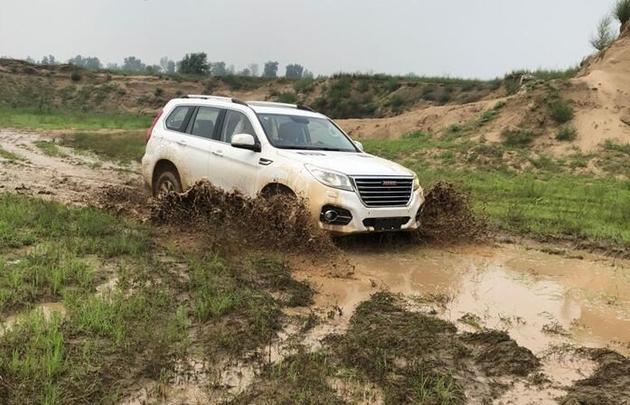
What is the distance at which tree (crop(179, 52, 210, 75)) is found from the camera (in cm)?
6600

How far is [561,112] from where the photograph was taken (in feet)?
66.5

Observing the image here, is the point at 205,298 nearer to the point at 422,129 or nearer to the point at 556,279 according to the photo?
the point at 556,279

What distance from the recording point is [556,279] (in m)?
7.09

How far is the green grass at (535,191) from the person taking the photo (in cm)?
972

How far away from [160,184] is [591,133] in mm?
14824

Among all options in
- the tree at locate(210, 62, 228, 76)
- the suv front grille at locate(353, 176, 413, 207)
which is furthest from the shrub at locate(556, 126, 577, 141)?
the tree at locate(210, 62, 228, 76)

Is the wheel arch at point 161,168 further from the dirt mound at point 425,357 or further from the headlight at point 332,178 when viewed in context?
the dirt mound at point 425,357

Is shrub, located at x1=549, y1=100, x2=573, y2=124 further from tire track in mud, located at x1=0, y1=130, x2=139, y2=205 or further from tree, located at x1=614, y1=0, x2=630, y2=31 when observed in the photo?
tire track in mud, located at x1=0, y1=130, x2=139, y2=205

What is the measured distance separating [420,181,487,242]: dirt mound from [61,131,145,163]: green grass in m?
11.1

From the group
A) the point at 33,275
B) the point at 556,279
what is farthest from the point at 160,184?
the point at 556,279

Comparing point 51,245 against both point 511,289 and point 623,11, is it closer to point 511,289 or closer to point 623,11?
point 511,289

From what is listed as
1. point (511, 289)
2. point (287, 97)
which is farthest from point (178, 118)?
point (287, 97)

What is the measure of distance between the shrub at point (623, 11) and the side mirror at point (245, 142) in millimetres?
22873

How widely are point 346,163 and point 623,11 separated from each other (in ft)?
74.6
